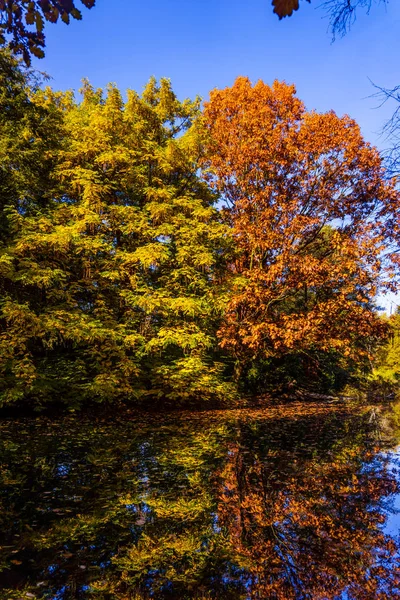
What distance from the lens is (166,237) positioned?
44.9 ft

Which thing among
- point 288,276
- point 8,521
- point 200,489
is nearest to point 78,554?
point 8,521

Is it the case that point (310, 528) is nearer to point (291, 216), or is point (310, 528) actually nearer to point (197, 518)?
point (197, 518)

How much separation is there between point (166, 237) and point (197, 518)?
10.8 metres

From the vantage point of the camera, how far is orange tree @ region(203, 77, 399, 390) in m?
13.8

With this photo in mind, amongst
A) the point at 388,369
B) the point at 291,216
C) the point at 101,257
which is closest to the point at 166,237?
the point at 101,257

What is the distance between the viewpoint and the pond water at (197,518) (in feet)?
9.57

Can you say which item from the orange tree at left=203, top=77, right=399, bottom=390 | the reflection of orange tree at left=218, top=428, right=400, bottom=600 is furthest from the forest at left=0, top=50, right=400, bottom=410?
the reflection of orange tree at left=218, top=428, right=400, bottom=600

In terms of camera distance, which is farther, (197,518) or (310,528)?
(197,518)

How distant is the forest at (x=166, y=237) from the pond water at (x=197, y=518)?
3.96m

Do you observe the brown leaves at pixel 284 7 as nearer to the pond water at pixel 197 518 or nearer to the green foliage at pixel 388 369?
the pond water at pixel 197 518

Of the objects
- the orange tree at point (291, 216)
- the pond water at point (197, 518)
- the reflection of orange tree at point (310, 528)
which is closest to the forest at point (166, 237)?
the orange tree at point (291, 216)

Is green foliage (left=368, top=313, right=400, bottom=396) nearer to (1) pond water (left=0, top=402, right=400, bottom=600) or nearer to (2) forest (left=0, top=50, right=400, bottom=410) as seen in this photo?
(2) forest (left=0, top=50, right=400, bottom=410)

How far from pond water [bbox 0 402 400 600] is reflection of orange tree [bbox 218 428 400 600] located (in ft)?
0.05

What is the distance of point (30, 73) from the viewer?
1157 centimetres
